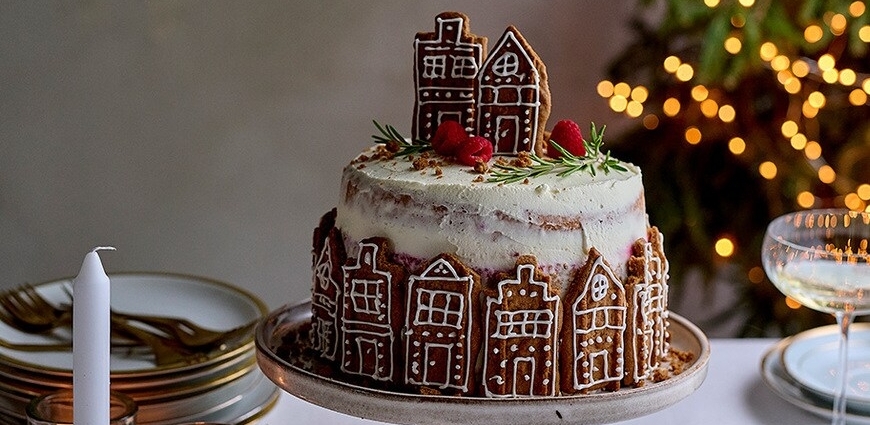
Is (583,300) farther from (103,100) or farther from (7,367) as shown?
(103,100)

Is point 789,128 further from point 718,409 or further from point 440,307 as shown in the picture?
point 440,307

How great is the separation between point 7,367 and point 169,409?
9.7 inches

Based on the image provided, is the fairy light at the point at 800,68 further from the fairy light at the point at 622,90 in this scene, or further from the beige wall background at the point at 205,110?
the beige wall background at the point at 205,110

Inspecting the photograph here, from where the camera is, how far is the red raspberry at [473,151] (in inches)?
55.6

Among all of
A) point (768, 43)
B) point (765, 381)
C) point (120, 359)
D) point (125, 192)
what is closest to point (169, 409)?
point (120, 359)

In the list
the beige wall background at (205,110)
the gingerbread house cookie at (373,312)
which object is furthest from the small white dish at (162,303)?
the beige wall background at (205,110)

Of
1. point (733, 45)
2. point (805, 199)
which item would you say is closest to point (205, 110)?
point (733, 45)

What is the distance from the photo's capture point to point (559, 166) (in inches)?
56.3

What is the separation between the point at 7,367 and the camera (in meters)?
1.54

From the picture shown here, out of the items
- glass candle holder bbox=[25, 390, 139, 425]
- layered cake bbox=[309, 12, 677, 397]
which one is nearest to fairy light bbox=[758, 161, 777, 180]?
layered cake bbox=[309, 12, 677, 397]

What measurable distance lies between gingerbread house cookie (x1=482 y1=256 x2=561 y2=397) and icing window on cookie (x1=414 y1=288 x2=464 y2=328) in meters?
0.04

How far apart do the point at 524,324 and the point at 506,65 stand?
367mm

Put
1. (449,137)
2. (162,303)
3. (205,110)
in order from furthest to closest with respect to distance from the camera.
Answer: (205,110)
(162,303)
(449,137)

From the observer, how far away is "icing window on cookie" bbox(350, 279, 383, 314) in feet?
4.50
